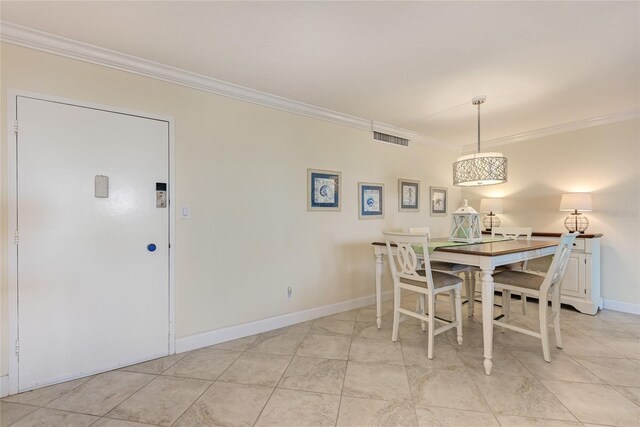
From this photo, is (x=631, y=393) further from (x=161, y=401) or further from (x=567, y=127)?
(x=567, y=127)

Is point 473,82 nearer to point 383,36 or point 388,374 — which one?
point 383,36

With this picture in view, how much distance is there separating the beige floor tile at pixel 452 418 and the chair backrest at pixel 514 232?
2.27 metres

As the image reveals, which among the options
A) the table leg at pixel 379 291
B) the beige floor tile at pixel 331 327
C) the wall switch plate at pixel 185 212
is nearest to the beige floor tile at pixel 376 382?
the beige floor tile at pixel 331 327

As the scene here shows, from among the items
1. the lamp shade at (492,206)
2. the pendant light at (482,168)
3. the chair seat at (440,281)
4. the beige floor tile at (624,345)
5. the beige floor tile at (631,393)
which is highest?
the pendant light at (482,168)

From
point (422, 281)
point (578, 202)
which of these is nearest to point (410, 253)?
point (422, 281)

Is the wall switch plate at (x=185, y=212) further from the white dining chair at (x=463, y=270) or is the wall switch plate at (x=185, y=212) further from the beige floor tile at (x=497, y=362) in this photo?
the beige floor tile at (x=497, y=362)

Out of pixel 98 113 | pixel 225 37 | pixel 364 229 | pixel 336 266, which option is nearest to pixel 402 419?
pixel 336 266

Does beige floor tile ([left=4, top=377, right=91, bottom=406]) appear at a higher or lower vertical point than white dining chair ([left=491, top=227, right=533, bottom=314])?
lower

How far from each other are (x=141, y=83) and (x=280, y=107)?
121 cm

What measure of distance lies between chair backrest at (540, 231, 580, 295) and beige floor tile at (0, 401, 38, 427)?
351 cm

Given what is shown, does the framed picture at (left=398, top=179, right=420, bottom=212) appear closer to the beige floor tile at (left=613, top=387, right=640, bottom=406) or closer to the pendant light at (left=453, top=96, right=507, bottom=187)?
the pendant light at (left=453, top=96, right=507, bottom=187)

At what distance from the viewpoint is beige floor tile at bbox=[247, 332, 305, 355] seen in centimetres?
242

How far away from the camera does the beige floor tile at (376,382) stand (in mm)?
1806

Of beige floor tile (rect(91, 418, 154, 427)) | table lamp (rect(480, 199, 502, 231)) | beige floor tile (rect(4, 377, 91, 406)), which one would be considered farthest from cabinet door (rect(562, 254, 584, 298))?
beige floor tile (rect(4, 377, 91, 406))
